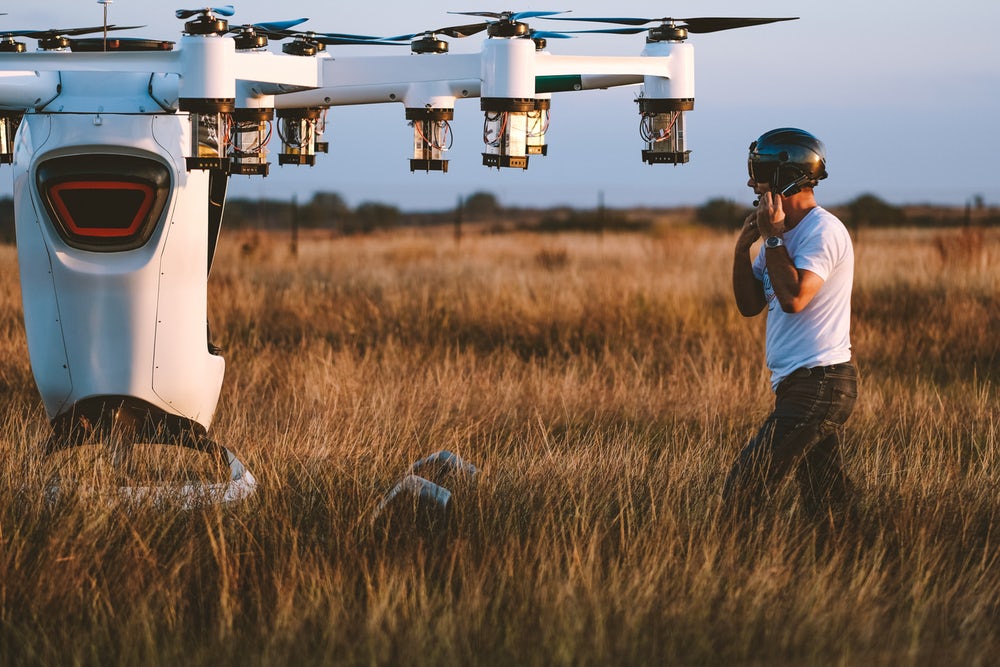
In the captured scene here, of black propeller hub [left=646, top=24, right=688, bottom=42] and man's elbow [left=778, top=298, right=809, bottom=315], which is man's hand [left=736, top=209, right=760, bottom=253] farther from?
black propeller hub [left=646, top=24, right=688, bottom=42]

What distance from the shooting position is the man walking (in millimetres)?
5180

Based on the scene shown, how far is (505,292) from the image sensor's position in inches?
531

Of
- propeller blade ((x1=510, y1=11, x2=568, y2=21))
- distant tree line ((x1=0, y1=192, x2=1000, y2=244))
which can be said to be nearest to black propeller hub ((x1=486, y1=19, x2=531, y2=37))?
propeller blade ((x1=510, y1=11, x2=568, y2=21))

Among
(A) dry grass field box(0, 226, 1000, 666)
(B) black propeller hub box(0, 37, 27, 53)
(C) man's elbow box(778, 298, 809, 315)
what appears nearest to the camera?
(A) dry grass field box(0, 226, 1000, 666)

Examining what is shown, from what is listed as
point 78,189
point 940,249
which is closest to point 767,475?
point 78,189

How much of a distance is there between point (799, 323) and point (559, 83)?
62.6 inches

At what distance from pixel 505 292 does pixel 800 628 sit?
9.57m

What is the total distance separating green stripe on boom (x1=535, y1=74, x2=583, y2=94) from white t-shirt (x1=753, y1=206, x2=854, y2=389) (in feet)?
4.06

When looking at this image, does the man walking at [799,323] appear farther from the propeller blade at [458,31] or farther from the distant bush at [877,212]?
the distant bush at [877,212]

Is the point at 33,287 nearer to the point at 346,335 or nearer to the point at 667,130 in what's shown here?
the point at 667,130

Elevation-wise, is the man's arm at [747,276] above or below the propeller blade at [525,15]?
below

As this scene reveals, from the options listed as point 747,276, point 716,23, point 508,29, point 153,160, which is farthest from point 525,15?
point 153,160

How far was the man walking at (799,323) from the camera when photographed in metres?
5.18

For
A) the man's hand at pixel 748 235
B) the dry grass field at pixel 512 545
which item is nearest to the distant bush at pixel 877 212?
the dry grass field at pixel 512 545
